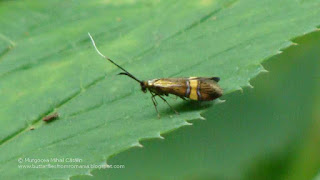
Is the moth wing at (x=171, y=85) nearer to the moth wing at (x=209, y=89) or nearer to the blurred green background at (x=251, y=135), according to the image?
the moth wing at (x=209, y=89)

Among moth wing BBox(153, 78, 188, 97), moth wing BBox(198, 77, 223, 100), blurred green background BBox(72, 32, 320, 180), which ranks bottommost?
blurred green background BBox(72, 32, 320, 180)

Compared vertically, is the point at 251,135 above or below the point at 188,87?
below

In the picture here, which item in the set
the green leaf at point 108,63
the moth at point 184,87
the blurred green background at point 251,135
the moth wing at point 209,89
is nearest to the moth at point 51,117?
the green leaf at point 108,63

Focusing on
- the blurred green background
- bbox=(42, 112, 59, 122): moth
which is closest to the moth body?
bbox=(42, 112, 59, 122): moth

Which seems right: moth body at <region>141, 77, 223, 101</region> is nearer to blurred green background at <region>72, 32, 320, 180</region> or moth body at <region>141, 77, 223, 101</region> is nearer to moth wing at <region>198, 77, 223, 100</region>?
moth wing at <region>198, 77, 223, 100</region>

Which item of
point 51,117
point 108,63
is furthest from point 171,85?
point 51,117

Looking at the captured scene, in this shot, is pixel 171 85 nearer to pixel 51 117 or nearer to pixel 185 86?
pixel 185 86
